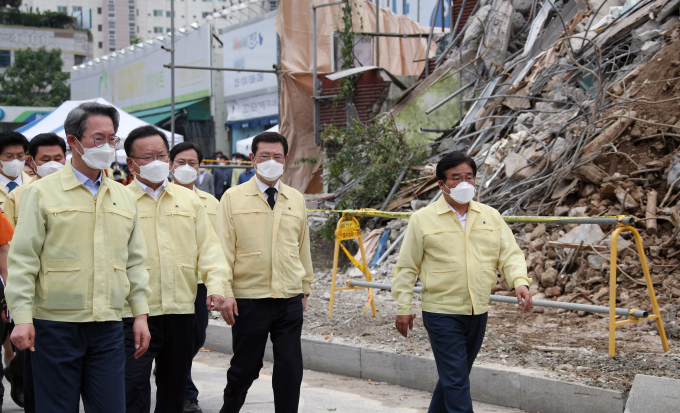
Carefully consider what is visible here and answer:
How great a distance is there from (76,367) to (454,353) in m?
2.09

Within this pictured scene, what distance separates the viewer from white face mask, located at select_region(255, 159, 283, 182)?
4578mm

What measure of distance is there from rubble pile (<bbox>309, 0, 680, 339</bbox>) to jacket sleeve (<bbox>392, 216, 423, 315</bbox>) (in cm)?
323

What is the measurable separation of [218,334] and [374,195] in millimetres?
4781

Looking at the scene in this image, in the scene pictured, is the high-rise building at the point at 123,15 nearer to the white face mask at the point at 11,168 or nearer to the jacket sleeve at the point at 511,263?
the white face mask at the point at 11,168

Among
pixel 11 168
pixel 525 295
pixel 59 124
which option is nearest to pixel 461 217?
pixel 525 295

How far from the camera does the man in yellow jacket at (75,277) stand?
303cm

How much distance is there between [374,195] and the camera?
11.7 m

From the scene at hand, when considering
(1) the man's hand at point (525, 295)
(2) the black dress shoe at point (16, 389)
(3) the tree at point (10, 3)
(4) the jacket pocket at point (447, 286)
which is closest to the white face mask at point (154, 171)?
(4) the jacket pocket at point (447, 286)

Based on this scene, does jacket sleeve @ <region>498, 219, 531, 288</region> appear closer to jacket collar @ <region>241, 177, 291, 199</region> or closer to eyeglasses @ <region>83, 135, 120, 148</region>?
jacket collar @ <region>241, 177, 291, 199</region>

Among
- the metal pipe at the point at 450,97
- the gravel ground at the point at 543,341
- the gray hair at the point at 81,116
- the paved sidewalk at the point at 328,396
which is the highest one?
the metal pipe at the point at 450,97

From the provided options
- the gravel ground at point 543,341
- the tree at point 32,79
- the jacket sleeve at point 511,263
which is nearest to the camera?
the jacket sleeve at point 511,263

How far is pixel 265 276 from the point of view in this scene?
4410 millimetres

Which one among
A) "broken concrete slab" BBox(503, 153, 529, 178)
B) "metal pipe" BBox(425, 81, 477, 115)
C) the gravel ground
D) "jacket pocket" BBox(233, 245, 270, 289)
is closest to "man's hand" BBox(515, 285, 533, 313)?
the gravel ground

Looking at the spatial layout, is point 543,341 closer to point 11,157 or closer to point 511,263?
point 511,263
